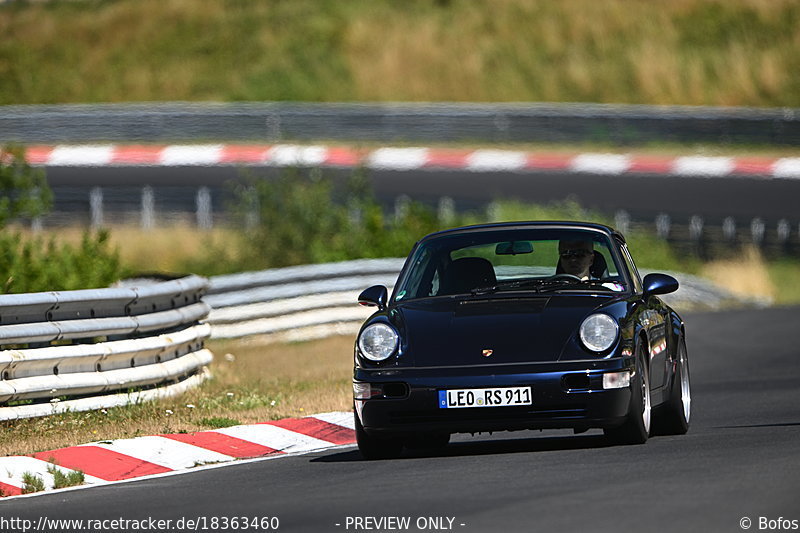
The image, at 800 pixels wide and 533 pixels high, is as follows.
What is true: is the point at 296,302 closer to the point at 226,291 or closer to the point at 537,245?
the point at 226,291

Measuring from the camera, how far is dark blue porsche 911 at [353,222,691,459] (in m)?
9.22

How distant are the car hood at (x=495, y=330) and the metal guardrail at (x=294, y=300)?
9458 millimetres

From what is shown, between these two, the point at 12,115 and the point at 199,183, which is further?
the point at 12,115

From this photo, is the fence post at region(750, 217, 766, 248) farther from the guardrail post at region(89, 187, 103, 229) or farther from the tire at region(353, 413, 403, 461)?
the tire at region(353, 413, 403, 461)

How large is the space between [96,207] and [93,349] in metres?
16.4

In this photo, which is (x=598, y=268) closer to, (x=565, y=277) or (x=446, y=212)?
(x=565, y=277)

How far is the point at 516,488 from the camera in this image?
7.90 metres

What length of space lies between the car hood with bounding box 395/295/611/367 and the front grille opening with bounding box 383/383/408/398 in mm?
132

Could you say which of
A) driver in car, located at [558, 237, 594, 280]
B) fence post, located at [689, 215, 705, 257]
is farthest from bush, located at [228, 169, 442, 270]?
driver in car, located at [558, 237, 594, 280]

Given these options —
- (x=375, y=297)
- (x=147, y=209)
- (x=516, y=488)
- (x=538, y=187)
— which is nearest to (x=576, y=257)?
(x=375, y=297)

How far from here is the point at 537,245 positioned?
10.9 meters

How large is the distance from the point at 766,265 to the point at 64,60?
83.4ft

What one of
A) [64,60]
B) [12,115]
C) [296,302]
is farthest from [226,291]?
[64,60]

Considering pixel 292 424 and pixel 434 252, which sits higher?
pixel 434 252
